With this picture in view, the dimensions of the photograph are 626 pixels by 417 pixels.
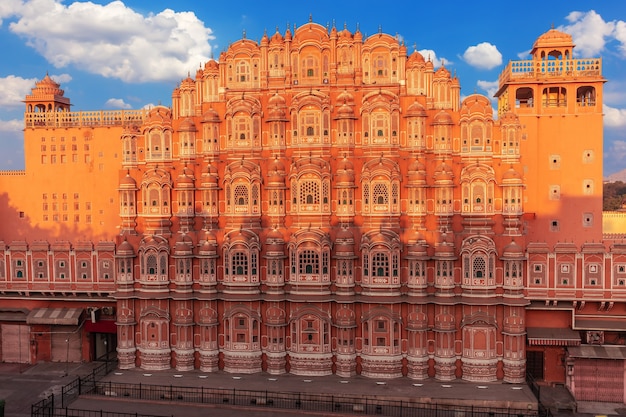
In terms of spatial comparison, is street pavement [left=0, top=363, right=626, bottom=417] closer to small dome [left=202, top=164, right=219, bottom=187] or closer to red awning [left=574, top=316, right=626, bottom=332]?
red awning [left=574, top=316, right=626, bottom=332]

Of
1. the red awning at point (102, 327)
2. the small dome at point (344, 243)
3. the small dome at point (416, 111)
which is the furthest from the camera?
the red awning at point (102, 327)

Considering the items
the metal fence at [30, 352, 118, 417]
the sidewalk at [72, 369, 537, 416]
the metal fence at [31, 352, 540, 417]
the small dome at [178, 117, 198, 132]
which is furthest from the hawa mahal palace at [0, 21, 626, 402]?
the metal fence at [31, 352, 540, 417]

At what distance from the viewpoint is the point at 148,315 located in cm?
3622

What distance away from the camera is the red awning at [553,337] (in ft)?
111

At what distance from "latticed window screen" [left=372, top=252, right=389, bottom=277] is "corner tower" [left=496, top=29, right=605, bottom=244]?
11.2m

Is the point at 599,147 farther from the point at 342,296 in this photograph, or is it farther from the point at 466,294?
the point at 342,296

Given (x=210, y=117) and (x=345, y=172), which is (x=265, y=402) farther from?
(x=210, y=117)

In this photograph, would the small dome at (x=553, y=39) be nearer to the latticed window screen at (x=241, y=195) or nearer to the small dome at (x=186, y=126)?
the latticed window screen at (x=241, y=195)

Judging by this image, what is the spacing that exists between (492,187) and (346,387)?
15141 mm

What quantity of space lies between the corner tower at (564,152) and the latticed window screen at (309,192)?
14713mm

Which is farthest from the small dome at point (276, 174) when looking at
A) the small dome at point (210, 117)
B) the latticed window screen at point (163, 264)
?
the latticed window screen at point (163, 264)

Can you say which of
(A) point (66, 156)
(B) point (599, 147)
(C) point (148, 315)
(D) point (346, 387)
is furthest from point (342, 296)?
(A) point (66, 156)

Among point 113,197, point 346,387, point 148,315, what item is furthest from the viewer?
point 113,197

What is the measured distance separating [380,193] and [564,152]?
13.8 meters
